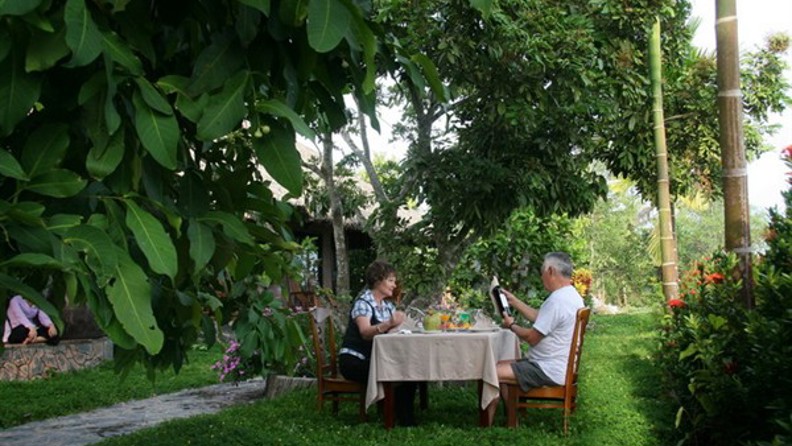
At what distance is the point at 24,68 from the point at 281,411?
581 centimetres

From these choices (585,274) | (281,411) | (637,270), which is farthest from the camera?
(637,270)

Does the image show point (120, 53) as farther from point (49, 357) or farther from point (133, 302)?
point (49, 357)

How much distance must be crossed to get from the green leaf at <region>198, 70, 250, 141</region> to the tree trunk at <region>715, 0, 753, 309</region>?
2890mm

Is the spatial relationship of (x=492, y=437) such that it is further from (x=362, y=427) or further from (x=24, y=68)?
(x=24, y=68)

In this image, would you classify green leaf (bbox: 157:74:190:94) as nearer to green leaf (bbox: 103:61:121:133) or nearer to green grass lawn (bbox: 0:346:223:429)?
green leaf (bbox: 103:61:121:133)

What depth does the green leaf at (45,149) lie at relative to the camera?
1729 millimetres

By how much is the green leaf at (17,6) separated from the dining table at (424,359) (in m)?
4.90

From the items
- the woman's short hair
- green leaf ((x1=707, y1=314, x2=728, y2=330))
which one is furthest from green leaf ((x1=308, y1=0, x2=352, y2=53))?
the woman's short hair

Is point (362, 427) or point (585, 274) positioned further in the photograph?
point (585, 274)

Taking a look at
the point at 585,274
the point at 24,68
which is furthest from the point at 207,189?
the point at 585,274

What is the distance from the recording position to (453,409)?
742 centimetres

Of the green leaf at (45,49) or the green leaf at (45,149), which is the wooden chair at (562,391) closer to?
the green leaf at (45,149)

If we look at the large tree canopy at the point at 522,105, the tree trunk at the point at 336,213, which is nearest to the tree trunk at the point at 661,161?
the large tree canopy at the point at 522,105

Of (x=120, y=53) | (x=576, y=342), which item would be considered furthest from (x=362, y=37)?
(x=576, y=342)
